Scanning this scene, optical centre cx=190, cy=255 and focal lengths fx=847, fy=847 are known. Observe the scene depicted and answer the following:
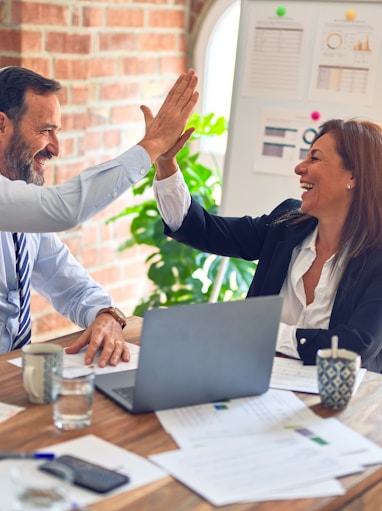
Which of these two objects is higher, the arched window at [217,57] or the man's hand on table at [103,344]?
the arched window at [217,57]

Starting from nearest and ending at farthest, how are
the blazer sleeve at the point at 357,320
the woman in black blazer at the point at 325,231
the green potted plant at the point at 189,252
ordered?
the blazer sleeve at the point at 357,320
the woman in black blazer at the point at 325,231
the green potted plant at the point at 189,252

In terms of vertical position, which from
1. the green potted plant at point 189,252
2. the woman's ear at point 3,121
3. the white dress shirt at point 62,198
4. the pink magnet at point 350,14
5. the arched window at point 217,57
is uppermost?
the pink magnet at point 350,14

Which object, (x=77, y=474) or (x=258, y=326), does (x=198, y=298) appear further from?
(x=77, y=474)

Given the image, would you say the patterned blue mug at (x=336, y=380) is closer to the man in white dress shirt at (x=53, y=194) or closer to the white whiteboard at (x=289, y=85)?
the man in white dress shirt at (x=53, y=194)

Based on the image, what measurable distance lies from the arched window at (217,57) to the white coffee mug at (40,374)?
8.40ft

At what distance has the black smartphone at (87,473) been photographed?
1233 mm

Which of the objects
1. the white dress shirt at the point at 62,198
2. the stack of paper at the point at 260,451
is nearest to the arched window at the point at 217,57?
the white dress shirt at the point at 62,198

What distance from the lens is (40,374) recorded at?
155 centimetres

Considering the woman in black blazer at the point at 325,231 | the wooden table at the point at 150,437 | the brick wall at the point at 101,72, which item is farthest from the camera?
the brick wall at the point at 101,72

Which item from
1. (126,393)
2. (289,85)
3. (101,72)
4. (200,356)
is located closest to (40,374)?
(126,393)

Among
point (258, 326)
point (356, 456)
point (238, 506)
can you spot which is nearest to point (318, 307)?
point (258, 326)

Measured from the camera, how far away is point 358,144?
7.42 ft

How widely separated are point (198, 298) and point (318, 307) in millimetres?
1295

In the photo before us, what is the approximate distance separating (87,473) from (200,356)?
0.36 meters
